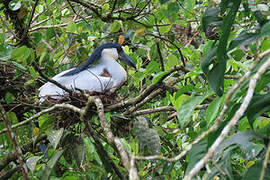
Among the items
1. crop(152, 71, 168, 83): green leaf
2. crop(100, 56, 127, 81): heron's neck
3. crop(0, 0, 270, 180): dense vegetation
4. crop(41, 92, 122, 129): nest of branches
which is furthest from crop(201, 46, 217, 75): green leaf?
crop(100, 56, 127, 81): heron's neck

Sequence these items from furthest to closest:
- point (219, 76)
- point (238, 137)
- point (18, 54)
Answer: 1. point (18, 54)
2. point (219, 76)
3. point (238, 137)

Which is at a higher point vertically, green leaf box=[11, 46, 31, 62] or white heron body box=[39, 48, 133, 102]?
green leaf box=[11, 46, 31, 62]

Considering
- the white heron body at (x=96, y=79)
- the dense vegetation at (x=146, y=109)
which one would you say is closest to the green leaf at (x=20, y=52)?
the dense vegetation at (x=146, y=109)

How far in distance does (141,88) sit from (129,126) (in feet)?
1.32

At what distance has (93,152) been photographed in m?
1.52

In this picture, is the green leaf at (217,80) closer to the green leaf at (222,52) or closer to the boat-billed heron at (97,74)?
the green leaf at (222,52)

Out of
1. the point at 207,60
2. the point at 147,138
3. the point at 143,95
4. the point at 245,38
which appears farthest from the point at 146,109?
the point at 245,38

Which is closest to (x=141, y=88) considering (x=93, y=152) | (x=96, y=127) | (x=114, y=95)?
(x=114, y=95)

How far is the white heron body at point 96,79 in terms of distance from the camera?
2.28m

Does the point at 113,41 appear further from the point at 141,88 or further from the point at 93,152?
the point at 93,152

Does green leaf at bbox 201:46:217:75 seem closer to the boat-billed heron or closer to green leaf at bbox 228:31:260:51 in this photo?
green leaf at bbox 228:31:260:51

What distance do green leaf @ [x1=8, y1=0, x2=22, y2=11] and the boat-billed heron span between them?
54 cm

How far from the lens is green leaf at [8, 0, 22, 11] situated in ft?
5.55

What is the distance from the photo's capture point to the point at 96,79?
2402 millimetres
